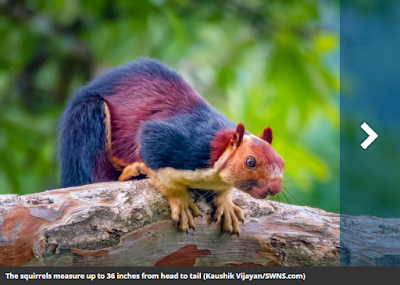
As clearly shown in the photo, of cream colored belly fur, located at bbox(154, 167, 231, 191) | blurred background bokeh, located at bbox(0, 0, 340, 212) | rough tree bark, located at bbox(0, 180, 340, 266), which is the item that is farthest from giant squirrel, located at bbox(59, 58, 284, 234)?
blurred background bokeh, located at bbox(0, 0, 340, 212)

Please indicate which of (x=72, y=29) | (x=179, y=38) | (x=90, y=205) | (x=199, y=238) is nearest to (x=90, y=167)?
(x=90, y=205)

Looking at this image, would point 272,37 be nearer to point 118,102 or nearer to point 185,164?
point 118,102

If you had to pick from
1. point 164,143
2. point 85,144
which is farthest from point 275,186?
point 85,144

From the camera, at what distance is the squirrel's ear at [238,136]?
10.1 ft

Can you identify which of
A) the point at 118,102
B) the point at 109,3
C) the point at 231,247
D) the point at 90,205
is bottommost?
the point at 231,247

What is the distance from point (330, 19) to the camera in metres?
7.86

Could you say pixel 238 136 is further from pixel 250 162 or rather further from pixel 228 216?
pixel 228 216

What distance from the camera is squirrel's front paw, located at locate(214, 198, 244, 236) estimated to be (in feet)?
11.1

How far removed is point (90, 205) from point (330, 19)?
5742mm

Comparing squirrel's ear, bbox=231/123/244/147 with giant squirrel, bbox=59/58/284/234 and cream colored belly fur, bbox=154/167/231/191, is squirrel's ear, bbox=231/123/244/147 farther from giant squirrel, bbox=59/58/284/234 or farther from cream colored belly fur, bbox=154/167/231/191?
cream colored belly fur, bbox=154/167/231/191

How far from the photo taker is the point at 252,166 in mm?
3047

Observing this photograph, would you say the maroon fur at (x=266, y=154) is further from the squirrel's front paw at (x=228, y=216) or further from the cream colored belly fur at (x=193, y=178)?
the squirrel's front paw at (x=228, y=216)

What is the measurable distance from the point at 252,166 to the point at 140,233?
78 cm

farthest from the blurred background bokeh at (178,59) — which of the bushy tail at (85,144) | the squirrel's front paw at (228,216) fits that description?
the squirrel's front paw at (228,216)
